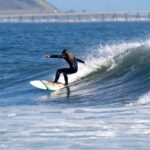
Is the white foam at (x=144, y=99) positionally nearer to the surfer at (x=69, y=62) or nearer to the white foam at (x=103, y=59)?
the surfer at (x=69, y=62)

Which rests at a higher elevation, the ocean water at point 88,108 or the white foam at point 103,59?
the white foam at point 103,59

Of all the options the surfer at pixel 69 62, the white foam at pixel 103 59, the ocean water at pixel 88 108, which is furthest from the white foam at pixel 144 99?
the white foam at pixel 103 59

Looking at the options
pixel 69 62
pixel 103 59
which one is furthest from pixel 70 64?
pixel 103 59

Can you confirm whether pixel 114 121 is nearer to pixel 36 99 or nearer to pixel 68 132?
pixel 68 132

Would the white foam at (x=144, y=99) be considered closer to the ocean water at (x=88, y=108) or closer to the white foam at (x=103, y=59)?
the ocean water at (x=88, y=108)

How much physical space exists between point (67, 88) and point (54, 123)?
820 centimetres

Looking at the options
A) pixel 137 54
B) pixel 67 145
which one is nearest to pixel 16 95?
pixel 137 54

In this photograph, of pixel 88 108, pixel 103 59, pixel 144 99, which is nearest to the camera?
pixel 88 108

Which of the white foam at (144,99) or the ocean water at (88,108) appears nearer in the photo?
the ocean water at (88,108)

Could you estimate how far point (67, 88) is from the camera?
23703mm

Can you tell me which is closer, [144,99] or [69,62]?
[144,99]

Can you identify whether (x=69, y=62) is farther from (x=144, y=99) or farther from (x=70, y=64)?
(x=144, y=99)

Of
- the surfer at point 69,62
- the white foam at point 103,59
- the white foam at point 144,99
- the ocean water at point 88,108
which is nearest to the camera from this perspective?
the ocean water at point 88,108

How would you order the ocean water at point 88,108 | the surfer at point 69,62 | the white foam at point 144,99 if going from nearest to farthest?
the ocean water at point 88,108 < the white foam at point 144,99 < the surfer at point 69,62
